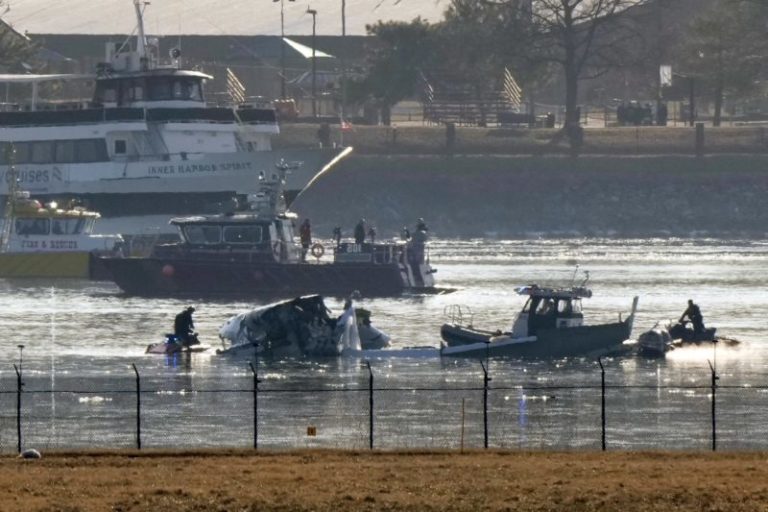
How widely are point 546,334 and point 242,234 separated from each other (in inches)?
972

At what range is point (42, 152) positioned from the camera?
97438 millimetres

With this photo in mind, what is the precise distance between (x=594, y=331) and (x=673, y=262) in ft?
117

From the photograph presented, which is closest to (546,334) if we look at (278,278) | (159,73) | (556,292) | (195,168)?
(556,292)

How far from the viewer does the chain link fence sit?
37.1 meters

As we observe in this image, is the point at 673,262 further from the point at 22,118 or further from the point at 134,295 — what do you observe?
the point at 22,118

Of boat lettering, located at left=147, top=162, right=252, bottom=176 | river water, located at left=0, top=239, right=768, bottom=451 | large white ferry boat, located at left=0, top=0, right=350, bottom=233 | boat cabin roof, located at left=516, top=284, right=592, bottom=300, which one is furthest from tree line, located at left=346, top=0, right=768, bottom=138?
boat cabin roof, located at left=516, top=284, right=592, bottom=300

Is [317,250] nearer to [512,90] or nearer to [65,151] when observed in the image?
[65,151]

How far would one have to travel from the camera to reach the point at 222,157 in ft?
314

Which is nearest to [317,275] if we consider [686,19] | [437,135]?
[437,135]

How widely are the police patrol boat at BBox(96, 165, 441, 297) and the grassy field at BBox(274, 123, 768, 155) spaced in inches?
1775

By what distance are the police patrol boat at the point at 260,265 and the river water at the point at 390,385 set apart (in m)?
1.36

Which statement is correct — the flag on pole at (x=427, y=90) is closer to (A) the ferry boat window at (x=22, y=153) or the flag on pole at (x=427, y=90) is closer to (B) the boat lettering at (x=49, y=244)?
(A) the ferry boat window at (x=22, y=153)

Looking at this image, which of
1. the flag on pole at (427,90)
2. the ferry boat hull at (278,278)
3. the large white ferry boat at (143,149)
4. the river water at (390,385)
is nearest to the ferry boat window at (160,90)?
the large white ferry boat at (143,149)

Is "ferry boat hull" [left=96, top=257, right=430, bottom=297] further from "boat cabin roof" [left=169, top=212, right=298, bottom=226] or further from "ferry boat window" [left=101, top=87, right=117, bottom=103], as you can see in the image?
"ferry boat window" [left=101, top=87, right=117, bottom=103]
